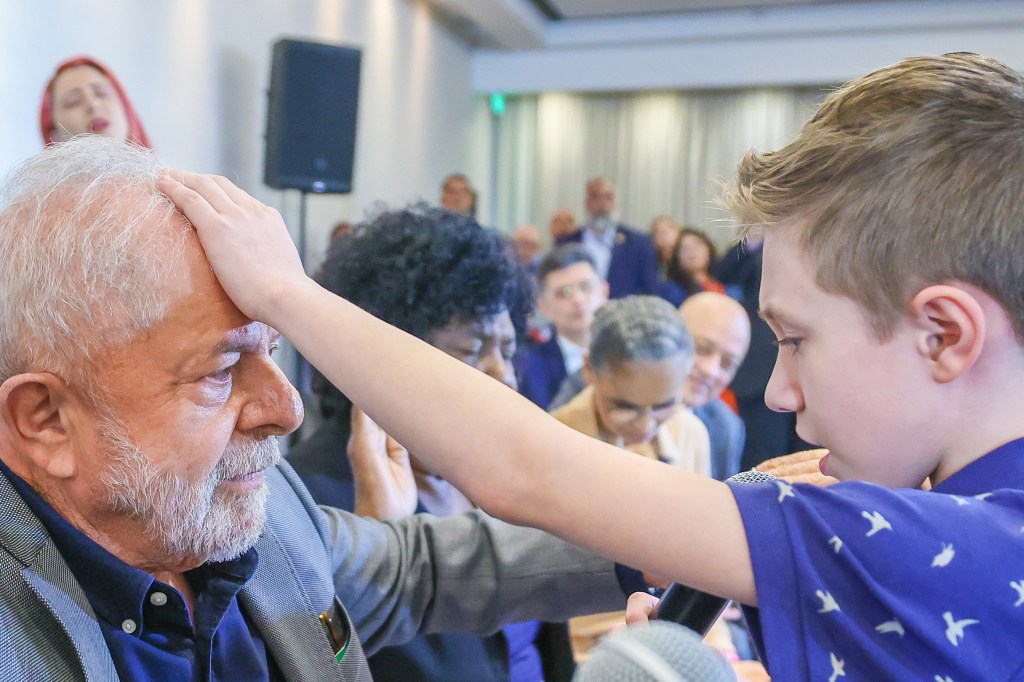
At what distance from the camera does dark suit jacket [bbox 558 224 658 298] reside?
294 inches

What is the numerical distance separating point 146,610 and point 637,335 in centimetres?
174

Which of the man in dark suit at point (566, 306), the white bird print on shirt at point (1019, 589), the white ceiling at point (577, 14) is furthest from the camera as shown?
the white ceiling at point (577, 14)

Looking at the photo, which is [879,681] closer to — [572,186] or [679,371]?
[679,371]

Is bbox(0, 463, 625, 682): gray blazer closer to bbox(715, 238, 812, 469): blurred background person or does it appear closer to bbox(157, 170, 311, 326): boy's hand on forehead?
bbox(157, 170, 311, 326): boy's hand on forehead

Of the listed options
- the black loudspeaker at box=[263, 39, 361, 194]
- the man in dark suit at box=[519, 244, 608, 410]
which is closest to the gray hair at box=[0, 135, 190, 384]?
the man in dark suit at box=[519, 244, 608, 410]

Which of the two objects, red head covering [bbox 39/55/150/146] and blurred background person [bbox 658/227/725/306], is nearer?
red head covering [bbox 39/55/150/146]

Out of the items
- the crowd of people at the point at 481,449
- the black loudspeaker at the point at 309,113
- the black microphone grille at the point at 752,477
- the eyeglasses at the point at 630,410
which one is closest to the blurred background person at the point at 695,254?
the black loudspeaker at the point at 309,113

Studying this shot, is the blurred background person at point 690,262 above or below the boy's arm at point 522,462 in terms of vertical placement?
above

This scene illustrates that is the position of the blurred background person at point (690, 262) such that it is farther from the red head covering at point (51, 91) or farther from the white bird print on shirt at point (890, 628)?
the white bird print on shirt at point (890, 628)

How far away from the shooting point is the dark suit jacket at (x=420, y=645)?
1.65 meters

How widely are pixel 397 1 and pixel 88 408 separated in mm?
6813

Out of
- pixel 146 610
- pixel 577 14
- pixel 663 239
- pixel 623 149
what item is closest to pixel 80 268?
pixel 146 610

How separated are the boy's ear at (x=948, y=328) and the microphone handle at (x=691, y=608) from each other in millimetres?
301

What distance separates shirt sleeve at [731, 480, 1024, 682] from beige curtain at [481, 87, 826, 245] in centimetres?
968
